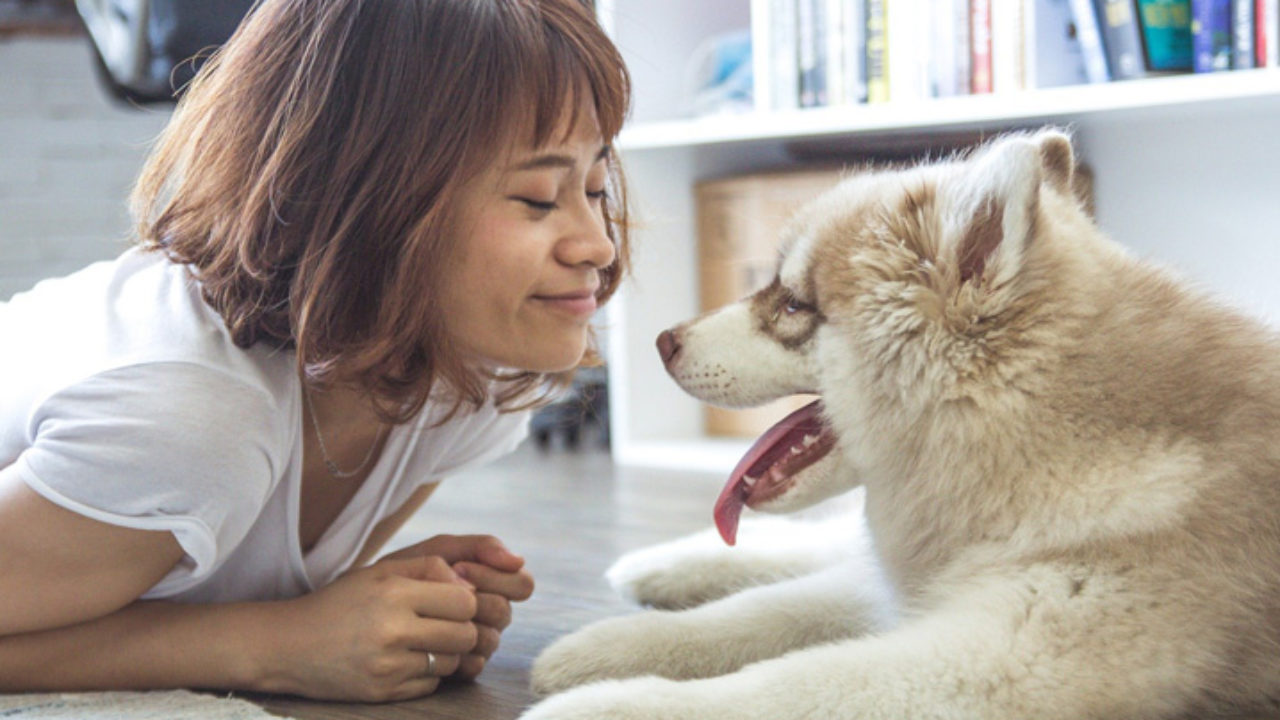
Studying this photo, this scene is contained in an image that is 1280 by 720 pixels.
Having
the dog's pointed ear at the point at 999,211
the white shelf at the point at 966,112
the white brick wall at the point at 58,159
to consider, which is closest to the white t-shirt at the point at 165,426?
the dog's pointed ear at the point at 999,211

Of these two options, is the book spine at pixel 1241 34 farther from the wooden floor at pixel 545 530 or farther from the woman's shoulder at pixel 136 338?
the woman's shoulder at pixel 136 338

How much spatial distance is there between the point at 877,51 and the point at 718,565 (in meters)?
1.50

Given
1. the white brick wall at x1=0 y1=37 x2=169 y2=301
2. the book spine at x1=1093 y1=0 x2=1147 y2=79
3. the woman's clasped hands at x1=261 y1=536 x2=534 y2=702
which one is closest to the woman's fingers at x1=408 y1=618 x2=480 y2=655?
the woman's clasped hands at x1=261 y1=536 x2=534 y2=702

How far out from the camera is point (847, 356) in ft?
3.56

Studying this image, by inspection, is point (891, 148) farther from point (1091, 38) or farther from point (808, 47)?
point (1091, 38)

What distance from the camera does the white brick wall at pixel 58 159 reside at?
3559mm

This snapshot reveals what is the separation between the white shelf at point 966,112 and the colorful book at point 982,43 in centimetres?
8

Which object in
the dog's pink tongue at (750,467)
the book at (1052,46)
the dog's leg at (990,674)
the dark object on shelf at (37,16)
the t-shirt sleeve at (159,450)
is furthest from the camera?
the dark object on shelf at (37,16)

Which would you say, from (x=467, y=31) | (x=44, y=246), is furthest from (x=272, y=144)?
(x=44, y=246)

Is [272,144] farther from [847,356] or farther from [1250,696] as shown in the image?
[1250,696]

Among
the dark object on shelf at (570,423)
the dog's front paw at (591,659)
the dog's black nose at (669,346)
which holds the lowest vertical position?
the dark object on shelf at (570,423)

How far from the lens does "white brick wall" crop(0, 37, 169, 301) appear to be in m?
3.56

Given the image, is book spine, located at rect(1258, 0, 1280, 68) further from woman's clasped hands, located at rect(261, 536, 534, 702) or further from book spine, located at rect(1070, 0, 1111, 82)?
woman's clasped hands, located at rect(261, 536, 534, 702)

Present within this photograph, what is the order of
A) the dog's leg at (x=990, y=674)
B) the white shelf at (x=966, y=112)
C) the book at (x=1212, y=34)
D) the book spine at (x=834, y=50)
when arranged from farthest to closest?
the book spine at (x=834, y=50) → the book at (x=1212, y=34) → the white shelf at (x=966, y=112) → the dog's leg at (x=990, y=674)
